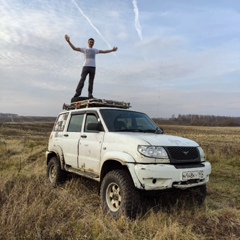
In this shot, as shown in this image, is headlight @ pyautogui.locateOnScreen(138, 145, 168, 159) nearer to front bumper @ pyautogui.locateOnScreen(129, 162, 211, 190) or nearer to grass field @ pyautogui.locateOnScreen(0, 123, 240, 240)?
front bumper @ pyautogui.locateOnScreen(129, 162, 211, 190)

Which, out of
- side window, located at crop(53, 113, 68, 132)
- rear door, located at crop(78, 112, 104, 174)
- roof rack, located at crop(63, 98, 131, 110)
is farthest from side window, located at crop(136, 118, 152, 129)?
side window, located at crop(53, 113, 68, 132)

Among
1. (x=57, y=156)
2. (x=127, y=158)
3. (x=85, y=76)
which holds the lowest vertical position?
(x=57, y=156)

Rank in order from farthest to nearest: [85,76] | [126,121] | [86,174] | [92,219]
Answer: [85,76] → [126,121] → [86,174] → [92,219]

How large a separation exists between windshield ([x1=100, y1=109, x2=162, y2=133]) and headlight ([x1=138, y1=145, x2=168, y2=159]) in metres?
1.10

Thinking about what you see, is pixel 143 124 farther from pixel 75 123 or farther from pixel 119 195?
pixel 119 195

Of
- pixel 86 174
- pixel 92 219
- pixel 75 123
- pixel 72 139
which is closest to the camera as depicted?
pixel 92 219

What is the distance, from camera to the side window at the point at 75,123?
21.3 ft

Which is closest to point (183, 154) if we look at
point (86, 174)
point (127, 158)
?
point (127, 158)

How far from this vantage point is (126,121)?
235 inches

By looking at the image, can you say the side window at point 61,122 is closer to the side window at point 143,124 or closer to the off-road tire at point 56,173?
the off-road tire at point 56,173

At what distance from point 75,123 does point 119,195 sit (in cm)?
252

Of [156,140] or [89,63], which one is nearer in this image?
[156,140]

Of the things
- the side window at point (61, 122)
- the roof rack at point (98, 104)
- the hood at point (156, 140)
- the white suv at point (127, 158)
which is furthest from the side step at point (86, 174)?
the roof rack at point (98, 104)

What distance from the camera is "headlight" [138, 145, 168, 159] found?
4.53 meters
